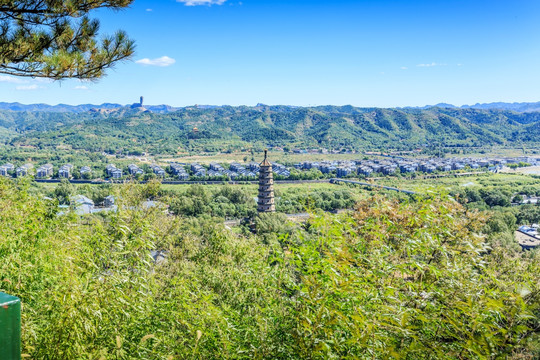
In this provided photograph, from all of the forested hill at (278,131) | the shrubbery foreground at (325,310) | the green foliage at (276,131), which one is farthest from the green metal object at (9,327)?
the forested hill at (278,131)

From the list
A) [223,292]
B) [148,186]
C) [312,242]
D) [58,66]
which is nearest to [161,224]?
[148,186]

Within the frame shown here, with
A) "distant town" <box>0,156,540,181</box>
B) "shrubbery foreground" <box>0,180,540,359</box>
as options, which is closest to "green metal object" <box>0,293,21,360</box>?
"shrubbery foreground" <box>0,180,540,359</box>

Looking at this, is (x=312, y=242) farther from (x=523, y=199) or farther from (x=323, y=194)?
(x=523, y=199)

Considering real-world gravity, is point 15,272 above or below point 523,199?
above

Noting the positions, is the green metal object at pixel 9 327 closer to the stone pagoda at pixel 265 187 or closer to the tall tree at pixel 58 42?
the tall tree at pixel 58 42

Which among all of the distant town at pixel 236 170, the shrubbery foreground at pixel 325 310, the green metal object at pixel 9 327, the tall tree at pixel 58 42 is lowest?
the distant town at pixel 236 170

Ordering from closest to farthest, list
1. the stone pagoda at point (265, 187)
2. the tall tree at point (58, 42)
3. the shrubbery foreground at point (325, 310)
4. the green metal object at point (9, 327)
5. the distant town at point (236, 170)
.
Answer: the green metal object at point (9, 327) → the shrubbery foreground at point (325, 310) → the tall tree at point (58, 42) → the stone pagoda at point (265, 187) → the distant town at point (236, 170)

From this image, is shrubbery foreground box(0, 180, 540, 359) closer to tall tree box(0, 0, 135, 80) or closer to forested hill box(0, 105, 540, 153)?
tall tree box(0, 0, 135, 80)
